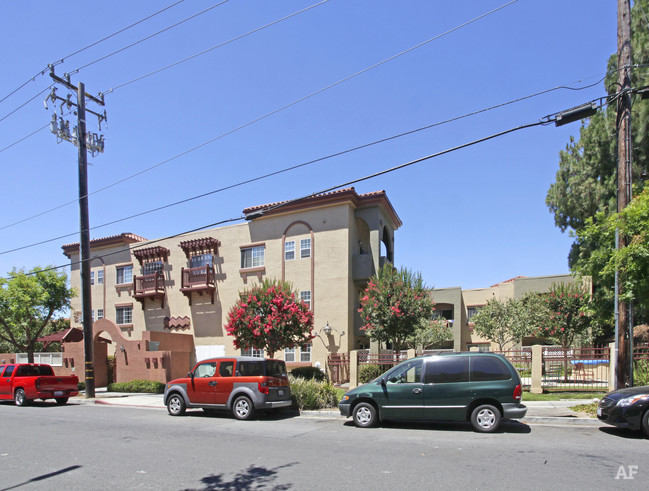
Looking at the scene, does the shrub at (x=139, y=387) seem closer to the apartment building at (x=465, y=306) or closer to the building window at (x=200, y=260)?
the building window at (x=200, y=260)

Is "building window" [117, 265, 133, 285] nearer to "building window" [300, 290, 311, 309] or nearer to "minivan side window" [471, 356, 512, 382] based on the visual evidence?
"building window" [300, 290, 311, 309]

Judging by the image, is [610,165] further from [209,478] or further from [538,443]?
[209,478]

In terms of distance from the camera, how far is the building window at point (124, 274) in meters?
30.9

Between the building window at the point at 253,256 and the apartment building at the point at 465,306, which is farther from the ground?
the building window at the point at 253,256

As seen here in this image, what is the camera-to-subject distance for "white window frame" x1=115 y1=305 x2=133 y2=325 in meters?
30.6

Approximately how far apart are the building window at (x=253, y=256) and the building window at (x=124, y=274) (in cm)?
886

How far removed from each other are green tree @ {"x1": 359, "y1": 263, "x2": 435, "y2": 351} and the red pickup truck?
1198 cm

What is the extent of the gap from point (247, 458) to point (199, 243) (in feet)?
68.2

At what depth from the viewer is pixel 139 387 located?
2252cm

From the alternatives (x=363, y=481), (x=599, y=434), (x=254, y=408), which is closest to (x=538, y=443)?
(x=599, y=434)

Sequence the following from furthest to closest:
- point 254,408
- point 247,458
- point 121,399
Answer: point 121,399 < point 254,408 < point 247,458

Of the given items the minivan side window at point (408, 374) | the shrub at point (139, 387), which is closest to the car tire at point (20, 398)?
the shrub at point (139, 387)

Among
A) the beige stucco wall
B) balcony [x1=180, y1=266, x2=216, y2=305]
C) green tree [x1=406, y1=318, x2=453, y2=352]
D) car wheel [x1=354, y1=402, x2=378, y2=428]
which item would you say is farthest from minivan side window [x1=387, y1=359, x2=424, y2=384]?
green tree [x1=406, y1=318, x2=453, y2=352]

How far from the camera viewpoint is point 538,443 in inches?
362
